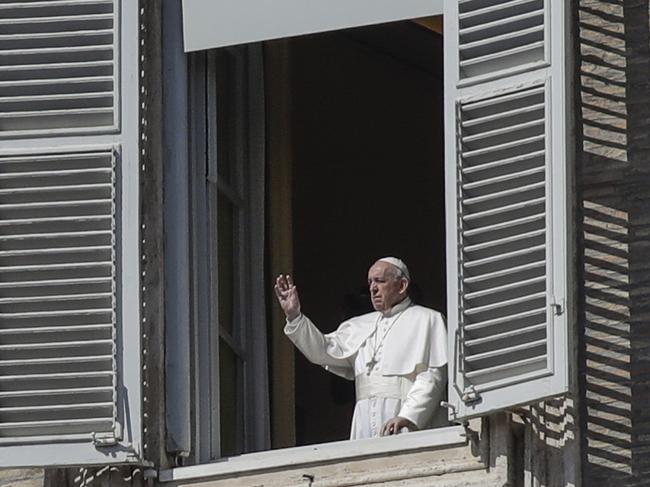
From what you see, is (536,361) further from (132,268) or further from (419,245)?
(419,245)

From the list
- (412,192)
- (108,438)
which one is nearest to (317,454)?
(108,438)

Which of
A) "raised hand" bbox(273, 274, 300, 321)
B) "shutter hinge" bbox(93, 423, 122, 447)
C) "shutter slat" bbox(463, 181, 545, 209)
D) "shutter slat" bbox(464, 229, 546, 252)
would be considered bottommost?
"shutter hinge" bbox(93, 423, 122, 447)

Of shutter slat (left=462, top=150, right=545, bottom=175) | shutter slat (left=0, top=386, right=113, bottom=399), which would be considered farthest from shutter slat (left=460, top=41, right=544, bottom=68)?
A: shutter slat (left=0, top=386, right=113, bottom=399)

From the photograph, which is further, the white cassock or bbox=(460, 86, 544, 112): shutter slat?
the white cassock

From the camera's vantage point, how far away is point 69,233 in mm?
12844

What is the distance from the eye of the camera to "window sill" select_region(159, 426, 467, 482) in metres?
12.5

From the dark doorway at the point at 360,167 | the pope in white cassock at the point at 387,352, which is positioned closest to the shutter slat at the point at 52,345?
the pope in white cassock at the point at 387,352

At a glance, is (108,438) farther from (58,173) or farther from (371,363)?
(371,363)

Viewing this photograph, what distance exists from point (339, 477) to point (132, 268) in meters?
1.01

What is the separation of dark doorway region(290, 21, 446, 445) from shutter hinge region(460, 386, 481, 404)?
3.60 meters

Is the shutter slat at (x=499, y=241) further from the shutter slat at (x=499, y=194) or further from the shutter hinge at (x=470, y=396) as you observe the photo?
the shutter hinge at (x=470, y=396)

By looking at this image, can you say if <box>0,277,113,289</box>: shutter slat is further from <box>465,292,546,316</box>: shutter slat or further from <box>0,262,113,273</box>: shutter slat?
<box>465,292,546,316</box>: shutter slat

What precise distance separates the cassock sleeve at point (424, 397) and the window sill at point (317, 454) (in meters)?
0.38

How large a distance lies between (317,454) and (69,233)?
1141 mm
